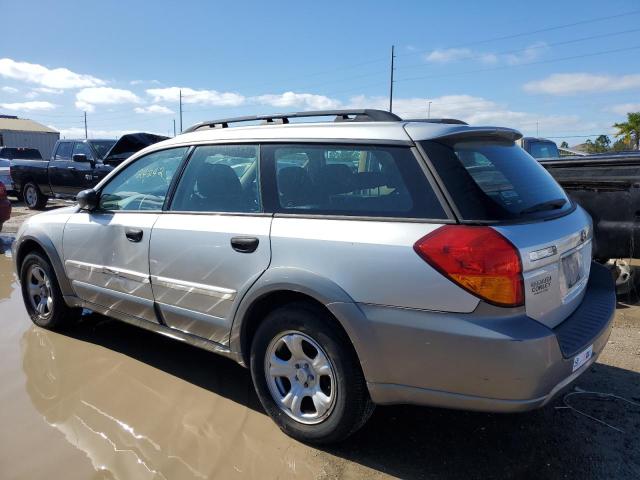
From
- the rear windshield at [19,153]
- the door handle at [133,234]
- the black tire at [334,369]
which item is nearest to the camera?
the black tire at [334,369]

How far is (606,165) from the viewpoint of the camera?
18.2 feet

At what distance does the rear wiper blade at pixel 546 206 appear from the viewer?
2632 millimetres

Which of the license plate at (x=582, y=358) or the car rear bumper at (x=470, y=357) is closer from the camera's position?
the car rear bumper at (x=470, y=357)

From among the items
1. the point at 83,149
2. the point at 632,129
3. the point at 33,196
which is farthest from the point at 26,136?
the point at 632,129

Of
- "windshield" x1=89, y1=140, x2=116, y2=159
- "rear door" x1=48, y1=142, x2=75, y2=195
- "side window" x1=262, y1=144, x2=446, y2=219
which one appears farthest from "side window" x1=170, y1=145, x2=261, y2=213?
"rear door" x1=48, y1=142, x2=75, y2=195

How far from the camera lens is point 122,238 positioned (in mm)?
3838

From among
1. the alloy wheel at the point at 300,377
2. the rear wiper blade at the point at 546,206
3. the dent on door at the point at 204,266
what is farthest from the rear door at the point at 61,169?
the rear wiper blade at the point at 546,206

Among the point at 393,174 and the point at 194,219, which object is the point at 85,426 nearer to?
the point at 194,219

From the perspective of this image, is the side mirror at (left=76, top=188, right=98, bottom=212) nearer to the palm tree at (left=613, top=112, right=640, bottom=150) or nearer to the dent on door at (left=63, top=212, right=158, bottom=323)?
the dent on door at (left=63, top=212, right=158, bottom=323)

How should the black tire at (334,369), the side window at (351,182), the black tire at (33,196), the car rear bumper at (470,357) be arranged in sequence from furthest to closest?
the black tire at (33,196), the black tire at (334,369), the side window at (351,182), the car rear bumper at (470,357)

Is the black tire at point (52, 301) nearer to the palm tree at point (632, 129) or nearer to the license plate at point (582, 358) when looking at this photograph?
the license plate at point (582, 358)

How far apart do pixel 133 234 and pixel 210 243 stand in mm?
837

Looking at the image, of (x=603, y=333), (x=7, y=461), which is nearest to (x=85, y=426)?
(x=7, y=461)

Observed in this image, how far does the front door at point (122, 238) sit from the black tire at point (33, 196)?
11.8m
